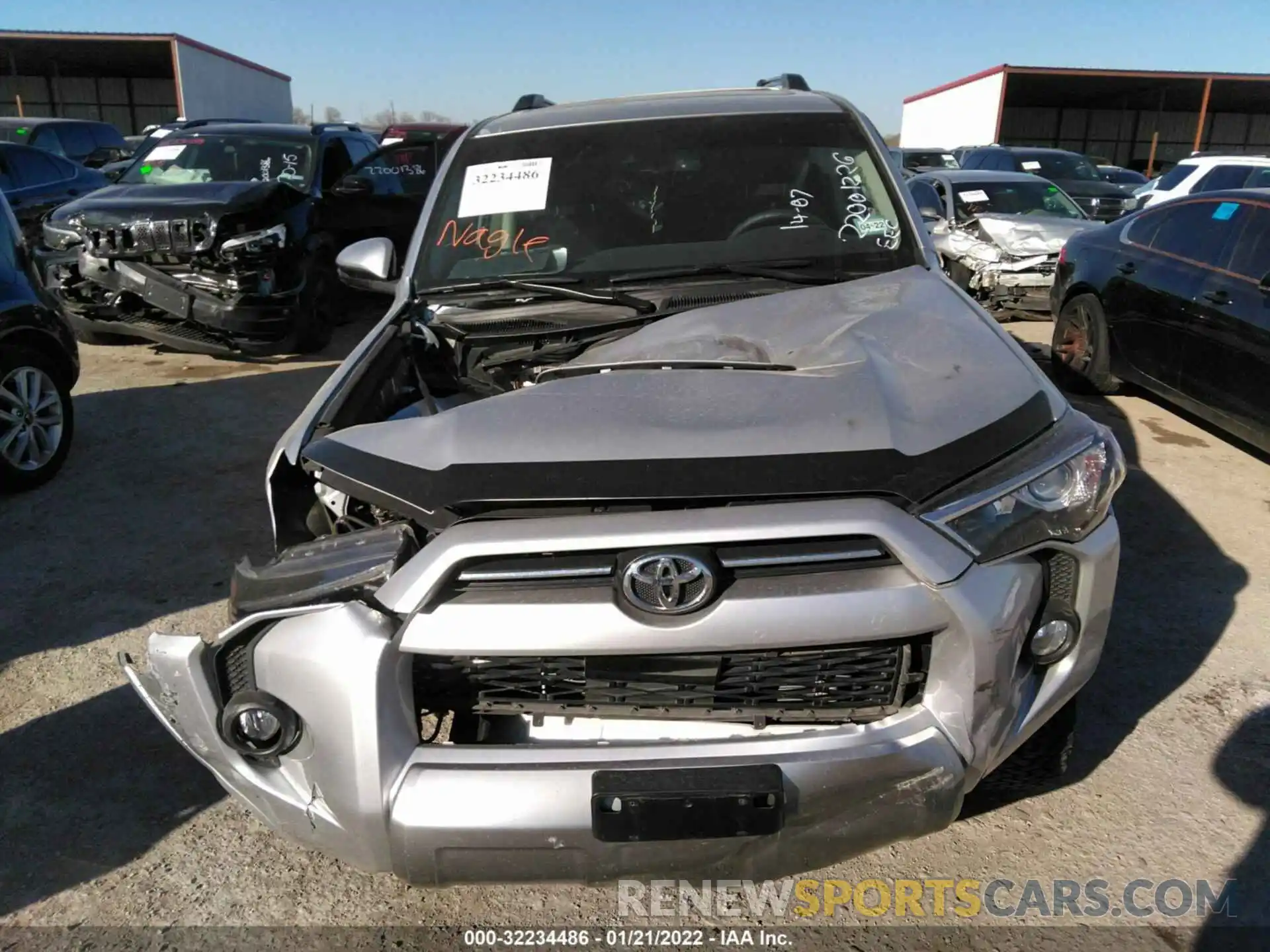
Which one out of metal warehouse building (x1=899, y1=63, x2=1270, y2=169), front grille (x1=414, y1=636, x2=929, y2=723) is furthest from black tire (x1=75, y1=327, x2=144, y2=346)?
metal warehouse building (x1=899, y1=63, x2=1270, y2=169)

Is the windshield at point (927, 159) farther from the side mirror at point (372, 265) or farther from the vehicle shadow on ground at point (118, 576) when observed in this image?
the side mirror at point (372, 265)

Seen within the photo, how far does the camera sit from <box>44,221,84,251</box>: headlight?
22.2 feet

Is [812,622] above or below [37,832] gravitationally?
above

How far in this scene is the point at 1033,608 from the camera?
197 centimetres

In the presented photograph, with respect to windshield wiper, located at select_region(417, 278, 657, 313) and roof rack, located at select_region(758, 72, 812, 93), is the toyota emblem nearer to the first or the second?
windshield wiper, located at select_region(417, 278, 657, 313)

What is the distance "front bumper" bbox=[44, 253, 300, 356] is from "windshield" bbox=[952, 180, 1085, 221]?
630cm

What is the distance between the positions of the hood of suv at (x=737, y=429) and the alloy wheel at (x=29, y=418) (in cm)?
358

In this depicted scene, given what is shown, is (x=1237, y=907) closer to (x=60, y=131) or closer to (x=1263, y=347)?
(x=1263, y=347)

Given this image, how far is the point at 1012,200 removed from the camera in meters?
9.62

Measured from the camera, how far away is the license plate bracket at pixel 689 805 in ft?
5.81

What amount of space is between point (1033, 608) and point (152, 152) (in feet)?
29.2

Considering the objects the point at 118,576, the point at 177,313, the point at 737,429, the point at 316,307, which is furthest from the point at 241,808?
the point at 316,307

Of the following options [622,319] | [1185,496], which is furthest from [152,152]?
[1185,496]

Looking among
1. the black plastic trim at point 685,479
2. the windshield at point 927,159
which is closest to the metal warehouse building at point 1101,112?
the windshield at point 927,159
